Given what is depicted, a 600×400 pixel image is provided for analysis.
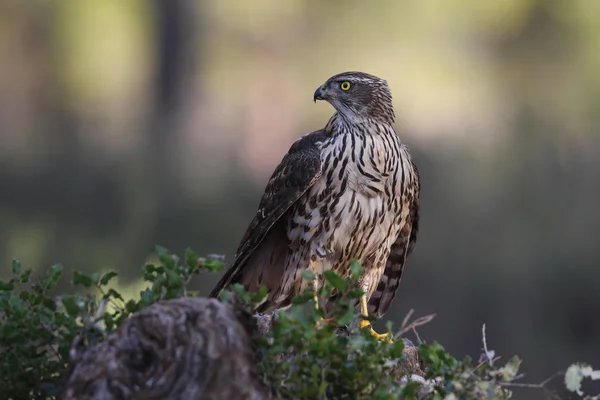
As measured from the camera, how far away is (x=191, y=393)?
254cm

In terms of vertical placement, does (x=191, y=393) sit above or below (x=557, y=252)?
above

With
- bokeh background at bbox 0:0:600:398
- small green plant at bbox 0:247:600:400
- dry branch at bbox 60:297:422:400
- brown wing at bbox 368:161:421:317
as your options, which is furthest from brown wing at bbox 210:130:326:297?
dry branch at bbox 60:297:422:400

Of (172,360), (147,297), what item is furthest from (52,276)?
(172,360)

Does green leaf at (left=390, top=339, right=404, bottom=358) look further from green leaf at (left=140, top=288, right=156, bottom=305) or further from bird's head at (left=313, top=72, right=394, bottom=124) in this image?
bird's head at (left=313, top=72, right=394, bottom=124)

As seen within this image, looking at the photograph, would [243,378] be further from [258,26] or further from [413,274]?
[258,26]

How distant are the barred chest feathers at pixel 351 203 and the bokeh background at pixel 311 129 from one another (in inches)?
88.9

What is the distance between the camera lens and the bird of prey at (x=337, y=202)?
5.08 m

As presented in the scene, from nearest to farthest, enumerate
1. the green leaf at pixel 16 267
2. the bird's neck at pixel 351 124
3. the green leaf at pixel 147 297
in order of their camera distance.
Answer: the green leaf at pixel 147 297, the green leaf at pixel 16 267, the bird's neck at pixel 351 124

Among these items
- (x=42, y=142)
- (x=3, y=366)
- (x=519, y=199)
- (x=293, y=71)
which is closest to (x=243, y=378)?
(x=3, y=366)

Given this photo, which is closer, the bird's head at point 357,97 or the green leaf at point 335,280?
the green leaf at point 335,280

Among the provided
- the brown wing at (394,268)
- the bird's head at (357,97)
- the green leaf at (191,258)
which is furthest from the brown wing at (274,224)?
the green leaf at (191,258)

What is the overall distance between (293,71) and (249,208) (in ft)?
23.4

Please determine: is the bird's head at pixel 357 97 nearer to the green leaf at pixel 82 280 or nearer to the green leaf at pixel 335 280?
the green leaf at pixel 335 280

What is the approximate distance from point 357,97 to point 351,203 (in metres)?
0.55
